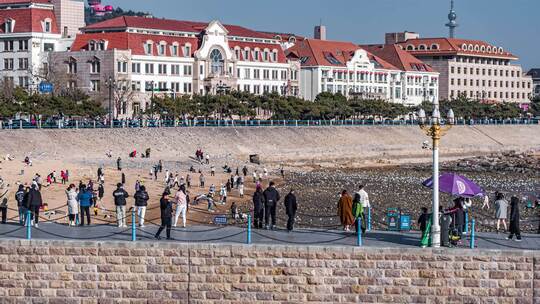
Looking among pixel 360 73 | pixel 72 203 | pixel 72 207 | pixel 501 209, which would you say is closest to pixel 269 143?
pixel 360 73

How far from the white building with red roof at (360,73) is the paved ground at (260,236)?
93295 millimetres

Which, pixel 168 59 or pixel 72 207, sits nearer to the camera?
pixel 72 207

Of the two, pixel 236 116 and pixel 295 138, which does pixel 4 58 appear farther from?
pixel 295 138

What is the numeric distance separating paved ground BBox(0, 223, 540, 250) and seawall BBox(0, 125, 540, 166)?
4359cm

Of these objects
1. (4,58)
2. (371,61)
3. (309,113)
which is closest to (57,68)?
Result: (4,58)

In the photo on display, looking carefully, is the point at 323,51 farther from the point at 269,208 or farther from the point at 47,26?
the point at 269,208

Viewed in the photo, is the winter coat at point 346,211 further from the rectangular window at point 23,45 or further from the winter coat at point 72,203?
the rectangular window at point 23,45

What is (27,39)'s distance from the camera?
10469 centimetres

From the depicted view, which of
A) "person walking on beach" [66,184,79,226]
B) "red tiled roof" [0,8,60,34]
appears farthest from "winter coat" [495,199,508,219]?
"red tiled roof" [0,8,60,34]

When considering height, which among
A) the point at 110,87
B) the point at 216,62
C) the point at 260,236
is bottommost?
the point at 260,236

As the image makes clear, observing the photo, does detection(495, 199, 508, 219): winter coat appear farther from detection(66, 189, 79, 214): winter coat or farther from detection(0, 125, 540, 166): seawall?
detection(0, 125, 540, 166): seawall

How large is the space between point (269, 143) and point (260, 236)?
63.4 m

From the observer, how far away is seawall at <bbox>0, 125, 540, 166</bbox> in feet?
240

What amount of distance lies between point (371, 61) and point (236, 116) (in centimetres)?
3237
